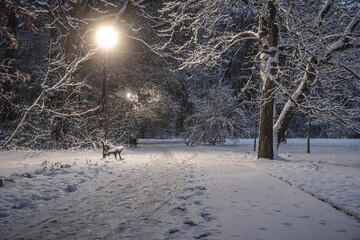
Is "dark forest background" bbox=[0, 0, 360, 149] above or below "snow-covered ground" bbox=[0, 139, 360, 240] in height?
above

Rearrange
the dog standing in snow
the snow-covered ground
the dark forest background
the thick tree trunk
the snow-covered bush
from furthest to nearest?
the snow-covered bush, the dark forest background, the dog standing in snow, the thick tree trunk, the snow-covered ground

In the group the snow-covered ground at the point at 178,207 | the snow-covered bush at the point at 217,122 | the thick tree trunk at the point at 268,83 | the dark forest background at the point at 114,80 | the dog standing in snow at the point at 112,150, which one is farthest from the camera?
the snow-covered bush at the point at 217,122

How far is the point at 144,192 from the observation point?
17.6ft

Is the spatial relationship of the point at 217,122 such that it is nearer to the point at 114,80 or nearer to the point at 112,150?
the point at 114,80

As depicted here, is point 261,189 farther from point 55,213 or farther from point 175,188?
point 55,213

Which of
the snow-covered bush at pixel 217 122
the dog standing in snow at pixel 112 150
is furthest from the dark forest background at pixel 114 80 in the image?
the dog standing in snow at pixel 112 150

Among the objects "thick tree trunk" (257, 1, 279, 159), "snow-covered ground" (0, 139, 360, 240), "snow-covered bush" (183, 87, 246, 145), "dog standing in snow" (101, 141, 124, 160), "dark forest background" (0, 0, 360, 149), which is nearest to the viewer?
"snow-covered ground" (0, 139, 360, 240)

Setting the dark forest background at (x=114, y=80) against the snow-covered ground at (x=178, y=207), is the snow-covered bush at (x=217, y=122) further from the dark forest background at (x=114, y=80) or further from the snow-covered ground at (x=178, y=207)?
the snow-covered ground at (x=178, y=207)

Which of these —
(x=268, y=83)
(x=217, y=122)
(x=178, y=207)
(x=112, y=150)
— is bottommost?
(x=178, y=207)

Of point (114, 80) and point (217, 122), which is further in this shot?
point (217, 122)

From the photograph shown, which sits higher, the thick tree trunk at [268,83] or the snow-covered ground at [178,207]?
the thick tree trunk at [268,83]

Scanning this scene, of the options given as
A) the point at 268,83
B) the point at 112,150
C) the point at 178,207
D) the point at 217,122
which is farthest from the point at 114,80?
the point at 178,207

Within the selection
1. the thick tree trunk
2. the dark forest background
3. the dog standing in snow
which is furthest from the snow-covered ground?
the dark forest background

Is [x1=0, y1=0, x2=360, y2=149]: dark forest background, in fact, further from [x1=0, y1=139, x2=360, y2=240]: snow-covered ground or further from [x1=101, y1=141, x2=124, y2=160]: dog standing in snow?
[x1=0, y1=139, x2=360, y2=240]: snow-covered ground
